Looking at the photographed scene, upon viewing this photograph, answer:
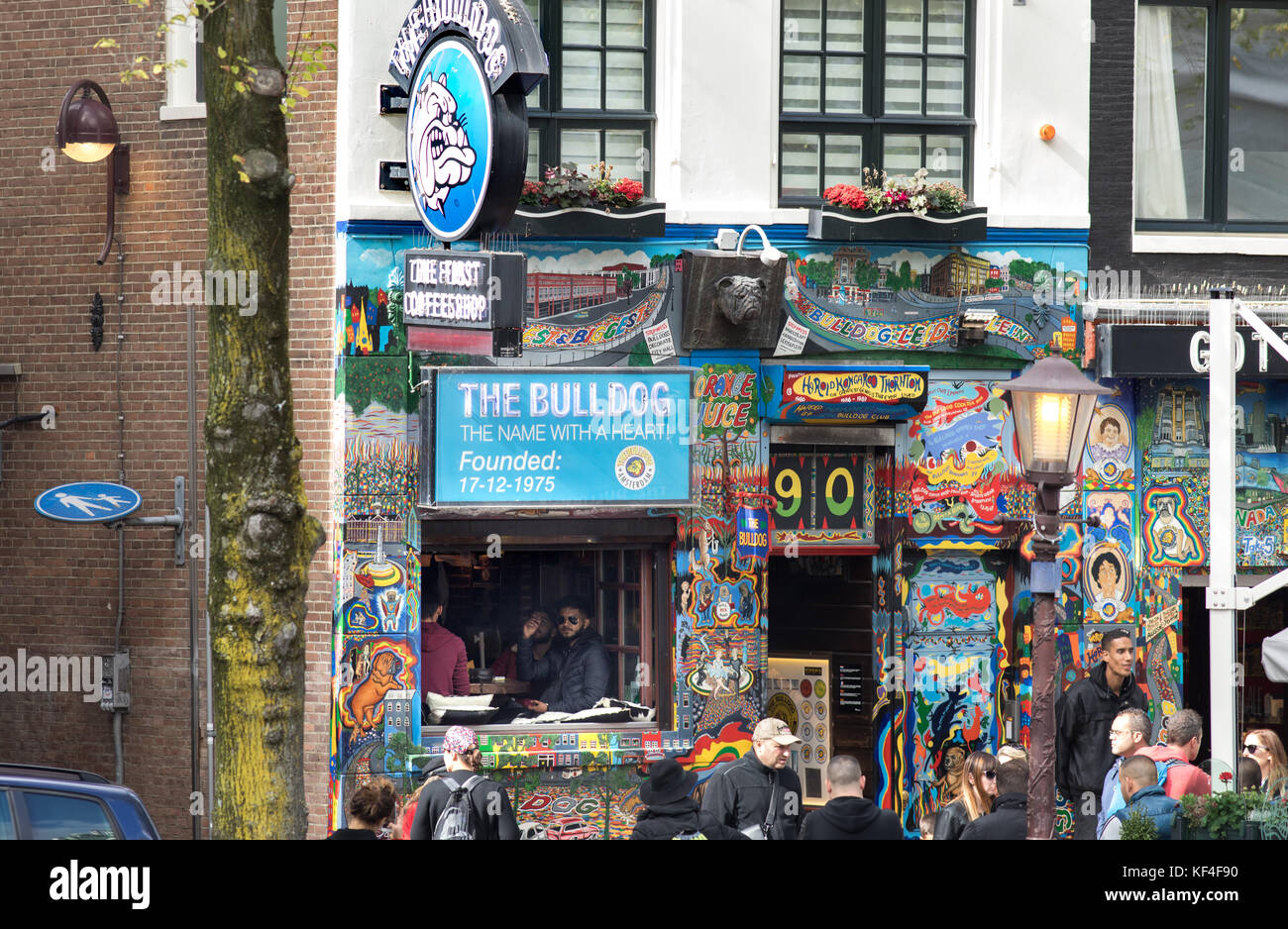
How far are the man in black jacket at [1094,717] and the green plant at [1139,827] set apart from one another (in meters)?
3.92

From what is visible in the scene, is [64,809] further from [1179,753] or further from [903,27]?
[903,27]

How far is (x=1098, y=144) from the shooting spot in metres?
13.1

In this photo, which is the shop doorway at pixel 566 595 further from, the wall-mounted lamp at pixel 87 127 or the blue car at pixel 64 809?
the blue car at pixel 64 809

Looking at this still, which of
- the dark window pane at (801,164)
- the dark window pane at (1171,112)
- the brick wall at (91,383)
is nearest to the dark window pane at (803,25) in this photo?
the dark window pane at (801,164)

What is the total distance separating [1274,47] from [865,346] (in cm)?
464

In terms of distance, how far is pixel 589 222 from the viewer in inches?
470

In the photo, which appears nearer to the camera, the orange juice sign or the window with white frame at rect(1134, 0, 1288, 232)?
the orange juice sign

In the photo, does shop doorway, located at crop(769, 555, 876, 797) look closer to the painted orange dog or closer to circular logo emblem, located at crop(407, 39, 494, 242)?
the painted orange dog

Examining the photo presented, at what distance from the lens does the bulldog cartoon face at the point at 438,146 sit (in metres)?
10.6

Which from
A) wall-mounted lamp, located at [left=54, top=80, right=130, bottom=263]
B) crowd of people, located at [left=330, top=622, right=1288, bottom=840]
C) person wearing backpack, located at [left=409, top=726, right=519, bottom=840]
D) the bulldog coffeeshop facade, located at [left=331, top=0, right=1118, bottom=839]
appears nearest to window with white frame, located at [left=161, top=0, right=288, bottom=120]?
wall-mounted lamp, located at [left=54, top=80, right=130, bottom=263]

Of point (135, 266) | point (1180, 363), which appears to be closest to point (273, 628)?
point (135, 266)

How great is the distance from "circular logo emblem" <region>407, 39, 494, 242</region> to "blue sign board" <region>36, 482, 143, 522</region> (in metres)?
3.40

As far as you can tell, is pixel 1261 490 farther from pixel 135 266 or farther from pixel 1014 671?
pixel 135 266

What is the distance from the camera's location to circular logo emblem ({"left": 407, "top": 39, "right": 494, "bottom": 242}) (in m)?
10.2
